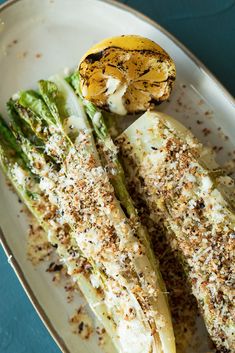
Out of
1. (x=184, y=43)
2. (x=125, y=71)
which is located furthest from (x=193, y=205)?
(x=184, y=43)

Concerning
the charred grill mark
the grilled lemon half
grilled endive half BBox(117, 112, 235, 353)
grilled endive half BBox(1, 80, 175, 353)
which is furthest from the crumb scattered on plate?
the charred grill mark

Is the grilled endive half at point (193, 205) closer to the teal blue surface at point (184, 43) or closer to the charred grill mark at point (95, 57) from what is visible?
the charred grill mark at point (95, 57)

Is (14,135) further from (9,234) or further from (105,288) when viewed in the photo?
(105,288)

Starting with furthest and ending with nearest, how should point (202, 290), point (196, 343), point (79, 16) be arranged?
point (79, 16), point (196, 343), point (202, 290)

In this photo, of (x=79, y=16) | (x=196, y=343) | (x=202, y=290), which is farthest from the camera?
(x=79, y=16)

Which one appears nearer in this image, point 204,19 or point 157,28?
point 157,28

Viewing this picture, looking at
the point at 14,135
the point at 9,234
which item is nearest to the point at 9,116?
the point at 14,135
